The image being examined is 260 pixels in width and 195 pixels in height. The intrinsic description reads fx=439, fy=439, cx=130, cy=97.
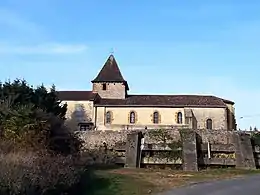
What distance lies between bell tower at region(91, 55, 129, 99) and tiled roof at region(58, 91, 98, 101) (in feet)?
5.28

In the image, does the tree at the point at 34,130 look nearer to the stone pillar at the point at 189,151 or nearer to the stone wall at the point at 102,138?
the stone pillar at the point at 189,151

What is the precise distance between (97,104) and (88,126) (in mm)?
3853

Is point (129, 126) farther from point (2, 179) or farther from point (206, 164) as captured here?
point (2, 179)

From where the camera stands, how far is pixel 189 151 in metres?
26.8

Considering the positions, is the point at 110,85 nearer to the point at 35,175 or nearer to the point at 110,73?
the point at 110,73

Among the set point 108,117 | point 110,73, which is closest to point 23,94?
point 108,117

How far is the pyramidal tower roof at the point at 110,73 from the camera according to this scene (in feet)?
248

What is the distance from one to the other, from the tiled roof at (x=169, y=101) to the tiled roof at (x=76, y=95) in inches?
79.9

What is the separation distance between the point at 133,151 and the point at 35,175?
16.0m

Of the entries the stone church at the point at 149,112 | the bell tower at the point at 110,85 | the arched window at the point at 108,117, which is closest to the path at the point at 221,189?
the stone church at the point at 149,112

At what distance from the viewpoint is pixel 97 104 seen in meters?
71.2

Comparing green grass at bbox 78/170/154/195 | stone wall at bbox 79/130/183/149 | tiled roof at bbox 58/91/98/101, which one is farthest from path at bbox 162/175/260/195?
tiled roof at bbox 58/91/98/101

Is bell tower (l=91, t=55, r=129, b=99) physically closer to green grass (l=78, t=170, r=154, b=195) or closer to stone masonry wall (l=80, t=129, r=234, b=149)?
stone masonry wall (l=80, t=129, r=234, b=149)

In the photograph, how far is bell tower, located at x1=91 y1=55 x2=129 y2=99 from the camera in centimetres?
7429
